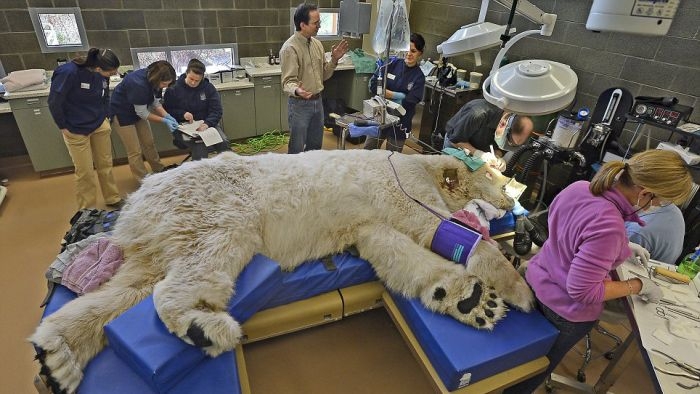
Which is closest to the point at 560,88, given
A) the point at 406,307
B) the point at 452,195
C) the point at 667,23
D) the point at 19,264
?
the point at 452,195

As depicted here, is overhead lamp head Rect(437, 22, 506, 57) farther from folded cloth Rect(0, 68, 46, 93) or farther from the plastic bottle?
folded cloth Rect(0, 68, 46, 93)

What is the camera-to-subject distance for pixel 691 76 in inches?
127

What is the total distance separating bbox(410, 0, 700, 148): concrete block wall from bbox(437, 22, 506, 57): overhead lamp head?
2.06 metres

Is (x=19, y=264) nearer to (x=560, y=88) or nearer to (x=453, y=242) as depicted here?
(x=453, y=242)

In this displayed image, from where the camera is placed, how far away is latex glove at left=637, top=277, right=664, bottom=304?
5.97ft

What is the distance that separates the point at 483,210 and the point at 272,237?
1.45 m

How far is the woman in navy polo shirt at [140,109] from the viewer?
356 cm

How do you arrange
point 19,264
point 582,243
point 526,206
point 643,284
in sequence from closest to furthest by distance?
1. point 582,243
2. point 643,284
3. point 19,264
4. point 526,206

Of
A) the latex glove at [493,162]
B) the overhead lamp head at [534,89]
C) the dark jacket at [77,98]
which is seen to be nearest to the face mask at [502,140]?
the latex glove at [493,162]

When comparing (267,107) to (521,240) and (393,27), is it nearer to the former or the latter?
(393,27)

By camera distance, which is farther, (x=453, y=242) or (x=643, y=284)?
(x=453, y=242)

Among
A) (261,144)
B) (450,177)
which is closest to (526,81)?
(450,177)

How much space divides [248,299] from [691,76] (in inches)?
156

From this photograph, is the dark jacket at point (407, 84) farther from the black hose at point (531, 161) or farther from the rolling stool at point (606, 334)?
the rolling stool at point (606, 334)
